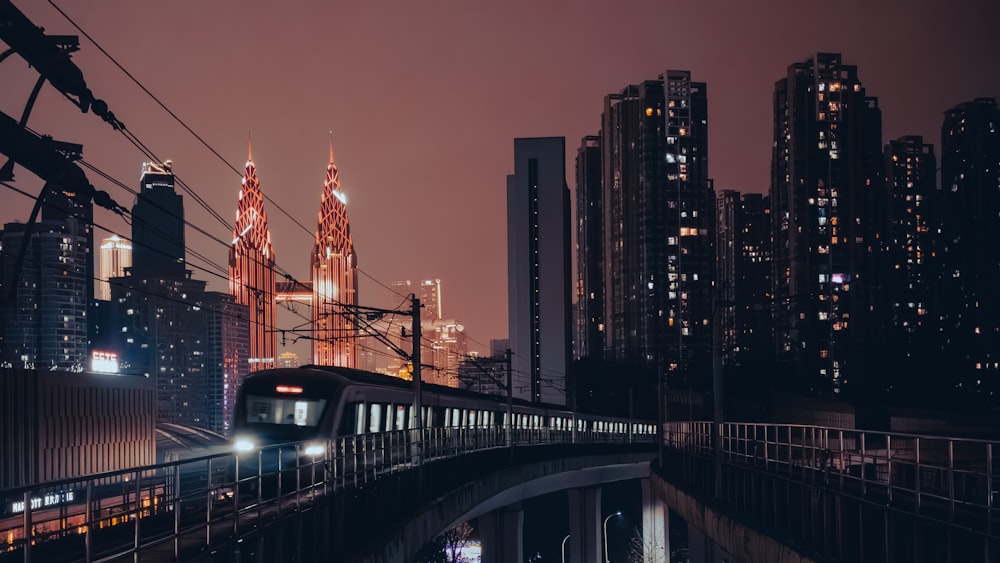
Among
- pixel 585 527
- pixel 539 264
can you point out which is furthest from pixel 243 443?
pixel 539 264

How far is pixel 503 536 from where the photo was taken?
5897cm

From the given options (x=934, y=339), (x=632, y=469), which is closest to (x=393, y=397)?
(x=632, y=469)

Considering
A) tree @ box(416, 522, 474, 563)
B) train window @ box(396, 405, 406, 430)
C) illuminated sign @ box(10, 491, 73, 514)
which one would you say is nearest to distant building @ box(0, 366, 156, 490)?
tree @ box(416, 522, 474, 563)

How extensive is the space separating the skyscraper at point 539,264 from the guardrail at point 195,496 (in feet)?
386

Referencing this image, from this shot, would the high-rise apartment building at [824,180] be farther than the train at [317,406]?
Yes

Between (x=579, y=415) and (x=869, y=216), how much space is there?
12390 cm

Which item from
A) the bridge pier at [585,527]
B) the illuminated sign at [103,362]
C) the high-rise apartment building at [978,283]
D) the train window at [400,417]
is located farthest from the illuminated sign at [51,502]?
the high-rise apartment building at [978,283]

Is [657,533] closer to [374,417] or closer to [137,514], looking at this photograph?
[374,417]

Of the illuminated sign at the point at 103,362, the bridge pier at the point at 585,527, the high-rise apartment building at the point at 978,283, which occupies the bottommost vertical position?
the bridge pier at the point at 585,527

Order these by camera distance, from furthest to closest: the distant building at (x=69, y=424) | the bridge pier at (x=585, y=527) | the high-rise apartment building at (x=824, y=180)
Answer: the high-rise apartment building at (x=824, y=180) < the distant building at (x=69, y=424) < the bridge pier at (x=585, y=527)

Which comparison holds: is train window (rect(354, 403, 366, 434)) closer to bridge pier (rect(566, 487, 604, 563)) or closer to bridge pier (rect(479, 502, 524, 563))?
bridge pier (rect(479, 502, 524, 563))

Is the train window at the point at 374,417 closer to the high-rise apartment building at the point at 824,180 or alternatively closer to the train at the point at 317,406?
the train at the point at 317,406

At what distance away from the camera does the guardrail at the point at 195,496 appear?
1058 cm

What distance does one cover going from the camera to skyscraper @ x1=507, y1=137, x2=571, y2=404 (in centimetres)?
16100
